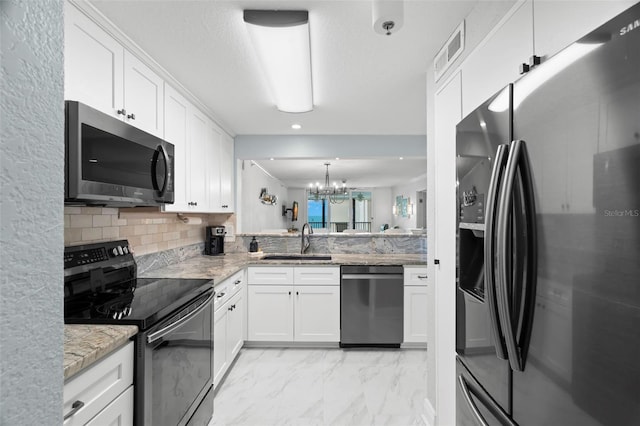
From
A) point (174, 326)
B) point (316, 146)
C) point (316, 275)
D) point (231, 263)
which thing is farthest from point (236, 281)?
point (316, 146)

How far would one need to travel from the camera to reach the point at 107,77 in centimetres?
174

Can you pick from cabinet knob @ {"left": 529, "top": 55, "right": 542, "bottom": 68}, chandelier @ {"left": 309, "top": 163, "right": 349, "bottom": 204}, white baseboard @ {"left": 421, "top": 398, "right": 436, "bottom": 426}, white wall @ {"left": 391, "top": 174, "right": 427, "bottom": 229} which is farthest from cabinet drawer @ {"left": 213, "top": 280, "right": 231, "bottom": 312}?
white wall @ {"left": 391, "top": 174, "right": 427, "bottom": 229}

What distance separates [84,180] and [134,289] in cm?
86

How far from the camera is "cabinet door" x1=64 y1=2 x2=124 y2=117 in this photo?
4.85 ft

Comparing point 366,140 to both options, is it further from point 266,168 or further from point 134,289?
point 266,168

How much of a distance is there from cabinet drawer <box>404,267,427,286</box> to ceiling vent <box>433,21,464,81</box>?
1865 mm

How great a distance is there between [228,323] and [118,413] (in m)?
1.50

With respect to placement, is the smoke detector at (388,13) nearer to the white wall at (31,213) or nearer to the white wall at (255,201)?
the white wall at (31,213)

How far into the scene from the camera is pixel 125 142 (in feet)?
5.42

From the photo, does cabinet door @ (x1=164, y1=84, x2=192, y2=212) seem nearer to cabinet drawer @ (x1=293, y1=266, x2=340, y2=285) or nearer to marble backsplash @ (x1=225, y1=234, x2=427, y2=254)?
cabinet drawer @ (x1=293, y1=266, x2=340, y2=285)

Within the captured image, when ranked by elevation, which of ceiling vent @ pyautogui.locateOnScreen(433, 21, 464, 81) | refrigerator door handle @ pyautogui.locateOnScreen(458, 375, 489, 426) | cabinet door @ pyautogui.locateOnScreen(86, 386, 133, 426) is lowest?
cabinet door @ pyautogui.locateOnScreen(86, 386, 133, 426)

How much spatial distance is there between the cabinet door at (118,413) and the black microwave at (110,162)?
0.78 metres

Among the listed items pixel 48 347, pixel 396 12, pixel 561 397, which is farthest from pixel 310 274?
pixel 48 347

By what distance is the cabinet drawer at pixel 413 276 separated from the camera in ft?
10.8
